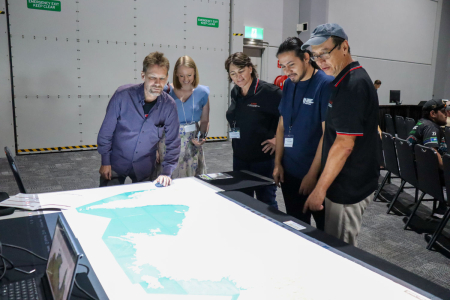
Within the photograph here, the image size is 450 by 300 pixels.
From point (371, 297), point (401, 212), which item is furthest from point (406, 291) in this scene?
point (401, 212)

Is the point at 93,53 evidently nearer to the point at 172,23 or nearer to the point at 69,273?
the point at 172,23

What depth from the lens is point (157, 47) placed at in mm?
6605

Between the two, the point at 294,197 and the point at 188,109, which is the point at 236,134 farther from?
the point at 294,197

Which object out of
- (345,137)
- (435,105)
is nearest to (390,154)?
(435,105)

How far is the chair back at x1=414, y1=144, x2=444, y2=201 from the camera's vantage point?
8.78ft

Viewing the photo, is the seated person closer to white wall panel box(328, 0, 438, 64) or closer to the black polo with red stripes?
the black polo with red stripes

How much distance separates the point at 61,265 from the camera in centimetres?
89

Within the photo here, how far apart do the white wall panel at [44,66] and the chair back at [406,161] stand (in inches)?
203

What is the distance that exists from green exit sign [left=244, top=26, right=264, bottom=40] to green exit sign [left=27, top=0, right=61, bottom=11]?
3.74 metres

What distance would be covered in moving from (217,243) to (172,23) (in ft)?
20.3

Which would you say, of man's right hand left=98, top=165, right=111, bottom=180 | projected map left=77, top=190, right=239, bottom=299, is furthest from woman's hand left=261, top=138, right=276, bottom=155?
man's right hand left=98, top=165, right=111, bottom=180

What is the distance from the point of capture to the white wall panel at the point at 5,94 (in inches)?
211

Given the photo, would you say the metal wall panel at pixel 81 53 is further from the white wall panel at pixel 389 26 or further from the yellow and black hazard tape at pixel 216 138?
the white wall panel at pixel 389 26

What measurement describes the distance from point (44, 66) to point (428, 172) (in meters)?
5.69
